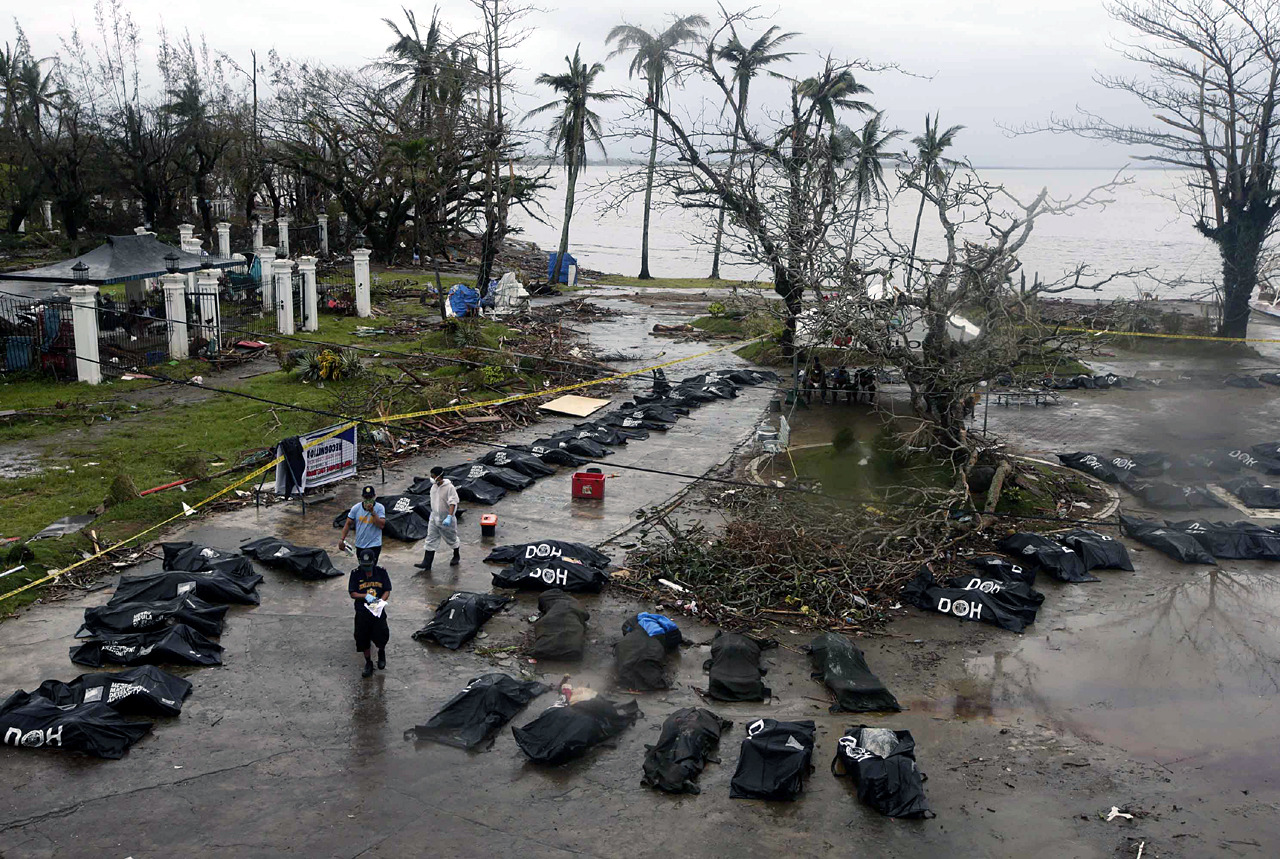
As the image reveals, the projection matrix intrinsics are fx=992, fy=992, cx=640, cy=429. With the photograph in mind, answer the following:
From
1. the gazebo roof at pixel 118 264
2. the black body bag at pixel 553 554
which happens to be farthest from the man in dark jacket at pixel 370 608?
the gazebo roof at pixel 118 264

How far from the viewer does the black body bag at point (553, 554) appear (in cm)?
1255

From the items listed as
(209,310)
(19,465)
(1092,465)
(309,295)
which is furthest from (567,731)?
(309,295)

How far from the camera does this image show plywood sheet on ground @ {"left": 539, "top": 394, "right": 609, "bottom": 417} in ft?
70.5

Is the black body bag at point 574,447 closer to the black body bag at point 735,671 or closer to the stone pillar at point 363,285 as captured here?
the black body bag at point 735,671

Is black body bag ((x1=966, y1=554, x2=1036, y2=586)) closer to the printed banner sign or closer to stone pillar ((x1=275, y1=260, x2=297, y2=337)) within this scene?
the printed banner sign

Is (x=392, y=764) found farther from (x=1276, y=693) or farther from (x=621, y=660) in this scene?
(x=1276, y=693)

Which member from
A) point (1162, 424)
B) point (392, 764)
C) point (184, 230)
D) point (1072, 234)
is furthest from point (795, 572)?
point (1072, 234)

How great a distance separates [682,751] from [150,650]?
5.50 m

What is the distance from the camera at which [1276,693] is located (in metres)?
10.3

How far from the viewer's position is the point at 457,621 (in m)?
10.9

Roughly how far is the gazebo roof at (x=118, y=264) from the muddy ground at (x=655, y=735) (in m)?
14.7

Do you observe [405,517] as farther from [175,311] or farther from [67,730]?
[175,311]

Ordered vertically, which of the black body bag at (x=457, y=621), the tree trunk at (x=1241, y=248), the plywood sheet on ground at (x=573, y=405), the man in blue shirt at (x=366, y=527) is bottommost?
the black body bag at (x=457, y=621)

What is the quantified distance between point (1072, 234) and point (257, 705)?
139 metres
